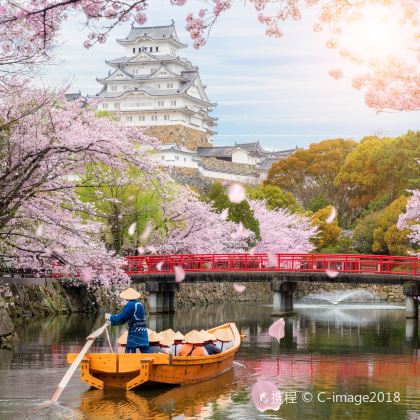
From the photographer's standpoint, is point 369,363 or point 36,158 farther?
point 369,363

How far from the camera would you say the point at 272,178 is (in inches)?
2502

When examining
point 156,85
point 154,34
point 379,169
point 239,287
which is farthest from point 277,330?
point 154,34

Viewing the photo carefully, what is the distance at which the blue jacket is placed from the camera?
597 inches

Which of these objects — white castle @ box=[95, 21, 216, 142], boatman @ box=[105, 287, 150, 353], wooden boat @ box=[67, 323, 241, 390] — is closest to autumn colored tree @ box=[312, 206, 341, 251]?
white castle @ box=[95, 21, 216, 142]

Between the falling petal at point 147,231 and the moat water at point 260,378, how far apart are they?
6.70m

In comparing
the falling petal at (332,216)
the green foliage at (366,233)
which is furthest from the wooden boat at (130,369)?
the falling petal at (332,216)

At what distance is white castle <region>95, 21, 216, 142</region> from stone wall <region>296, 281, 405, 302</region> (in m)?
31.0

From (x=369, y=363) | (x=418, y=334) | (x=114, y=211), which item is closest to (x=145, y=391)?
(x=369, y=363)

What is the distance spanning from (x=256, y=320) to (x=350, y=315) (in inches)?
228

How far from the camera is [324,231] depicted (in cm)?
5391

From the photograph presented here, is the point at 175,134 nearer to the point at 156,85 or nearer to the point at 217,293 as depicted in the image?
the point at 156,85

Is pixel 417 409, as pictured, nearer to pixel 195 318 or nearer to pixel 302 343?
pixel 302 343

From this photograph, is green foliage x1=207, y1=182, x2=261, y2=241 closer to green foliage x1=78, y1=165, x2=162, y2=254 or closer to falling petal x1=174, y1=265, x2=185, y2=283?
green foliage x1=78, y1=165, x2=162, y2=254

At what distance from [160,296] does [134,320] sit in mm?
23042
